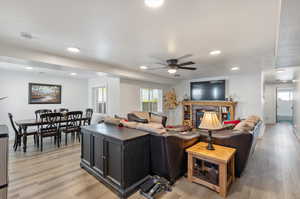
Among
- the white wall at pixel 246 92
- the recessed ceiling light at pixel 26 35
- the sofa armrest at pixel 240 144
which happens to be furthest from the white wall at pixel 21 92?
the white wall at pixel 246 92

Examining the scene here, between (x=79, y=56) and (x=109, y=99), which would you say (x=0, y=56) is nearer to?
(x=79, y=56)

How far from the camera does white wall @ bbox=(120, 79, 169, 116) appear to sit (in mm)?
5586

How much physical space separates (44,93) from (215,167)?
671 centimetres

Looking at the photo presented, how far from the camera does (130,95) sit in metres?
5.85

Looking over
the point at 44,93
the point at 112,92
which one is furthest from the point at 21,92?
the point at 112,92

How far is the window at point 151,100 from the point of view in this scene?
6.62 metres

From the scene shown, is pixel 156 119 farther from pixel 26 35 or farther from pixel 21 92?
pixel 21 92

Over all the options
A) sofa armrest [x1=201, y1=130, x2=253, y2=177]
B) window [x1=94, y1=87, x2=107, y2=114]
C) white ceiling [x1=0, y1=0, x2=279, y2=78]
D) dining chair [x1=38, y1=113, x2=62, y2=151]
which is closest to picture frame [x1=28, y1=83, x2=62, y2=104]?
window [x1=94, y1=87, x2=107, y2=114]

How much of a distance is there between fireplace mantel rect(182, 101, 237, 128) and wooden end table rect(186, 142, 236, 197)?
374 centimetres

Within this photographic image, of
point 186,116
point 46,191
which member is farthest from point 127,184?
point 186,116

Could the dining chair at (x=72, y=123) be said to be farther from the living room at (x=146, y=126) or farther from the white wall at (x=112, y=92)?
the white wall at (x=112, y=92)

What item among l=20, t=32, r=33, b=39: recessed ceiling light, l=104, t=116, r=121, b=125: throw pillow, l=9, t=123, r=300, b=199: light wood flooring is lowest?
l=9, t=123, r=300, b=199: light wood flooring

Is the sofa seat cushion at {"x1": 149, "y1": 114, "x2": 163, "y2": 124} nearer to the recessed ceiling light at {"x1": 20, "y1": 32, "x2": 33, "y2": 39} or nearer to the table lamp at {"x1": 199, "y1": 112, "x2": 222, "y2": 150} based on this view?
the table lamp at {"x1": 199, "y1": 112, "x2": 222, "y2": 150}

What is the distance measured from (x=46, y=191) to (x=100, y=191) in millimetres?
865
